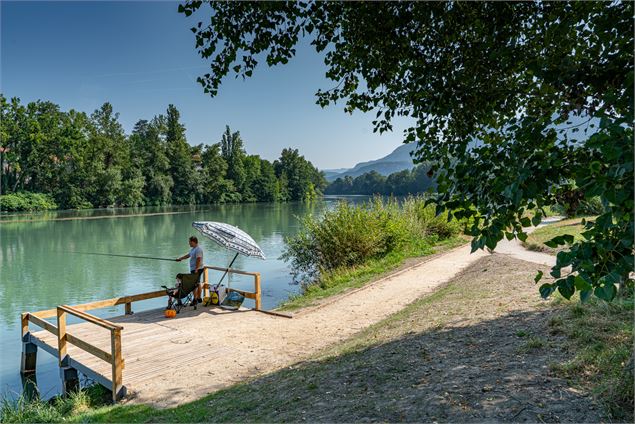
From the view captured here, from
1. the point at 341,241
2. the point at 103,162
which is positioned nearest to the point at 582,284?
the point at 341,241

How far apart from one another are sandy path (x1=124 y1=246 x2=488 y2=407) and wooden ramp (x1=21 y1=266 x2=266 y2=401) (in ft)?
0.16

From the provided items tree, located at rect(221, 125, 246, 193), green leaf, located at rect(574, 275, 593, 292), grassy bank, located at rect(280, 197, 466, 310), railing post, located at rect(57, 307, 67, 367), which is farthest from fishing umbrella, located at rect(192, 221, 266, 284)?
tree, located at rect(221, 125, 246, 193)

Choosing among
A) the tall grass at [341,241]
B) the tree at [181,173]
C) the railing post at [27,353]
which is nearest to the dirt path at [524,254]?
the tall grass at [341,241]

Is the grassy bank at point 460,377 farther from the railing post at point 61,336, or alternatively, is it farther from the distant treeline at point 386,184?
the distant treeline at point 386,184

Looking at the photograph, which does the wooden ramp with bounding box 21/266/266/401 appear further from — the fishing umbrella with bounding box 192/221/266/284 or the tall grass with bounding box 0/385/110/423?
the fishing umbrella with bounding box 192/221/266/284

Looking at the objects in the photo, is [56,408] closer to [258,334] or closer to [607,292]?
[258,334]

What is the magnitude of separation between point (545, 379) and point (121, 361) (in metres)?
5.14

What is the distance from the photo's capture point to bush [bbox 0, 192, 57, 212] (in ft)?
183

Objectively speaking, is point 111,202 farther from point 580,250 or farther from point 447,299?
point 580,250

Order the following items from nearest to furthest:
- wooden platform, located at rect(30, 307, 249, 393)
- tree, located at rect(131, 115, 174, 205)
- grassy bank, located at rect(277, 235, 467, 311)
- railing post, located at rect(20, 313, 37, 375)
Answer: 1. wooden platform, located at rect(30, 307, 249, 393)
2. railing post, located at rect(20, 313, 37, 375)
3. grassy bank, located at rect(277, 235, 467, 311)
4. tree, located at rect(131, 115, 174, 205)

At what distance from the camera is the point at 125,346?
24.5 ft

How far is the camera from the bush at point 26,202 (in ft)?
183

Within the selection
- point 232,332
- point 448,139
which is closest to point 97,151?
point 232,332

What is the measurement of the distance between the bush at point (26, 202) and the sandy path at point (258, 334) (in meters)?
58.2
